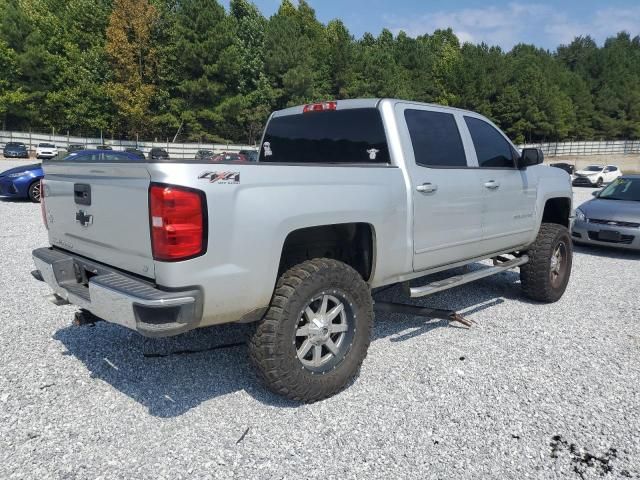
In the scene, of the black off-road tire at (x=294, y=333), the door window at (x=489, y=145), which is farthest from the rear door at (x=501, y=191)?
the black off-road tire at (x=294, y=333)

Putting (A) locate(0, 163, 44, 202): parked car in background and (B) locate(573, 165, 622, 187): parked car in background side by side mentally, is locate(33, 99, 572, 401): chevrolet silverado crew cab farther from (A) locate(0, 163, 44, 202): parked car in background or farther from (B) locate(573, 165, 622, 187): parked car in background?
(B) locate(573, 165, 622, 187): parked car in background

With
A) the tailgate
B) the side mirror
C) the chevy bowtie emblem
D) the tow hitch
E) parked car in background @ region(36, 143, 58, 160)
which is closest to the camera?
the tailgate

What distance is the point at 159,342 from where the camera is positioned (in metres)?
4.18

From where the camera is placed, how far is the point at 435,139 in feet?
13.7

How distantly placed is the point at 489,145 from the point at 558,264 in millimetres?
1901

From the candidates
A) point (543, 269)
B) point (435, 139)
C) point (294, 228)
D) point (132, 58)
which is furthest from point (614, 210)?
point (132, 58)

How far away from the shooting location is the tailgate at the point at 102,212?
8.91ft

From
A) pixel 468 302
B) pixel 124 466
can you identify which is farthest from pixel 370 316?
pixel 468 302

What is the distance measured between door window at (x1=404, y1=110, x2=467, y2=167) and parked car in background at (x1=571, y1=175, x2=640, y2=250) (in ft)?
18.6

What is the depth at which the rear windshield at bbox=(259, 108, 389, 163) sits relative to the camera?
394 centimetres

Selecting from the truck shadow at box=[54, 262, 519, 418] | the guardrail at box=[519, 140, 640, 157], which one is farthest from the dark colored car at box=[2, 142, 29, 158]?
the guardrail at box=[519, 140, 640, 157]

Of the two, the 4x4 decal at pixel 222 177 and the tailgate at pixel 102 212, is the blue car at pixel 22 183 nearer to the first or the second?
the tailgate at pixel 102 212

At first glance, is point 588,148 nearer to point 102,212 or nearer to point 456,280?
point 456,280

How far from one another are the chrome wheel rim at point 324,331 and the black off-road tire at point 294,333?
2 centimetres
